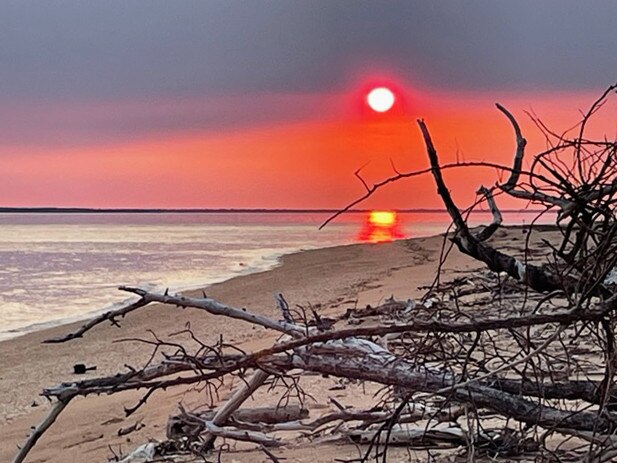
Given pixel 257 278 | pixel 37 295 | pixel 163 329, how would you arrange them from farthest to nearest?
pixel 257 278 → pixel 37 295 → pixel 163 329

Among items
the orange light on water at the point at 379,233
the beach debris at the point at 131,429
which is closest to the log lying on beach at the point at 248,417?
the beach debris at the point at 131,429

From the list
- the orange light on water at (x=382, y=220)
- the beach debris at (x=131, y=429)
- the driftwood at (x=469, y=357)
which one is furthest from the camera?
the orange light on water at (x=382, y=220)

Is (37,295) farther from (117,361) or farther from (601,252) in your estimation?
(601,252)

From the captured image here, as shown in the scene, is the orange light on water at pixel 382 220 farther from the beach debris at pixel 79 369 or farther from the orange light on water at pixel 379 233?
the beach debris at pixel 79 369

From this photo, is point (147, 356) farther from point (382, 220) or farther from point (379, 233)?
point (382, 220)

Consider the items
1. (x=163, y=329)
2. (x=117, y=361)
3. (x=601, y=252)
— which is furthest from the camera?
(x=163, y=329)

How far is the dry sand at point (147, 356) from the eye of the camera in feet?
17.0

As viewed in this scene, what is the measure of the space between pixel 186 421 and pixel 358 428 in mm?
918

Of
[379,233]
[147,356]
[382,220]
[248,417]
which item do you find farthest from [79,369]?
[382,220]

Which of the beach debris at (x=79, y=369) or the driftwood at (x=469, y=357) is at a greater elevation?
the driftwood at (x=469, y=357)

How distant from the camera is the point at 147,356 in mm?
9906

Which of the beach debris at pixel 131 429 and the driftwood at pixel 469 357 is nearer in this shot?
the driftwood at pixel 469 357

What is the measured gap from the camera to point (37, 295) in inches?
694

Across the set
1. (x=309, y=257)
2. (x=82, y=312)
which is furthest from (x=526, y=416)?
(x=309, y=257)
